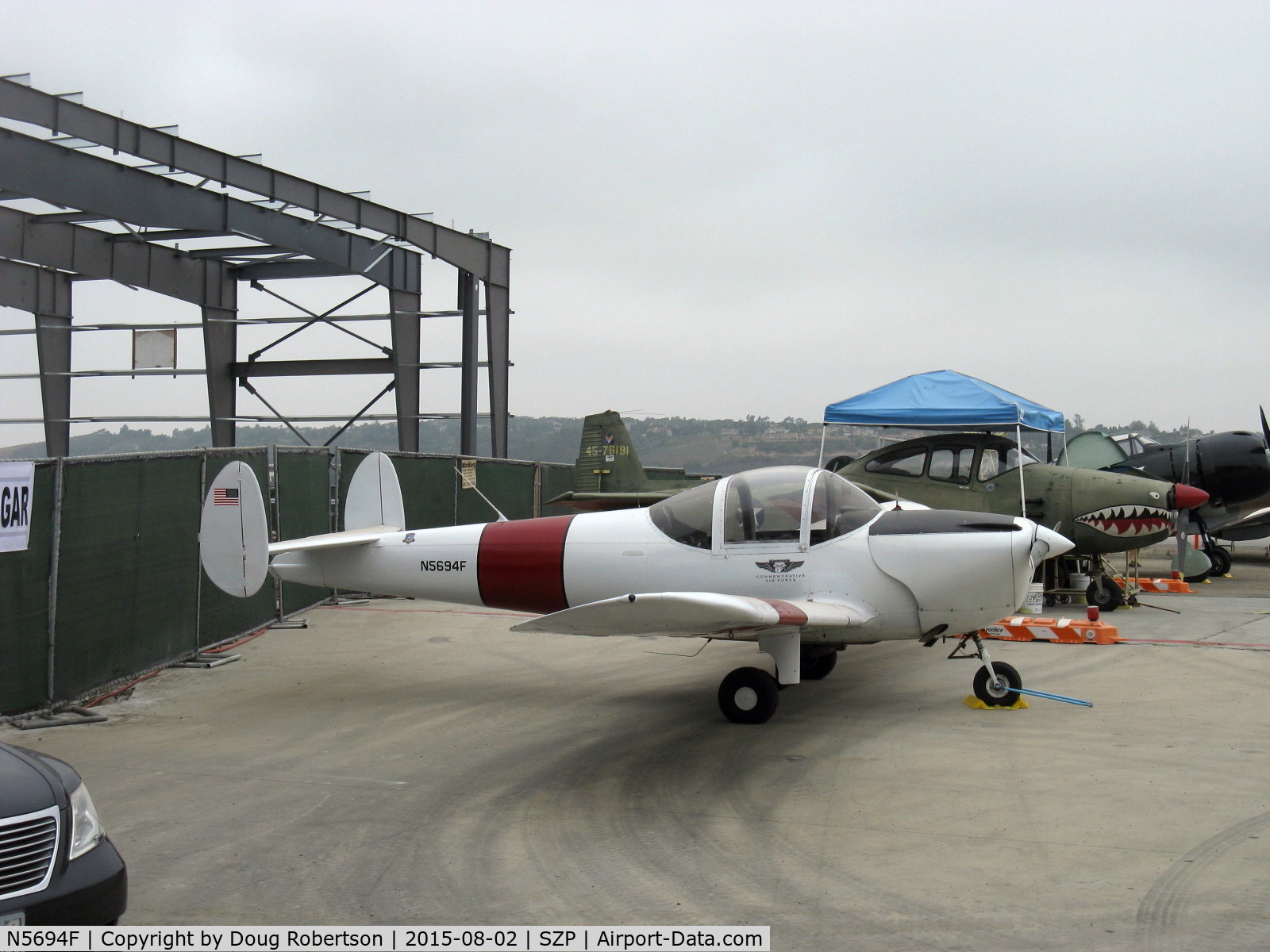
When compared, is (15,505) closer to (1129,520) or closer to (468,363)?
(1129,520)

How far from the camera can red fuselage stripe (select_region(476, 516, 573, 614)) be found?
763 cm

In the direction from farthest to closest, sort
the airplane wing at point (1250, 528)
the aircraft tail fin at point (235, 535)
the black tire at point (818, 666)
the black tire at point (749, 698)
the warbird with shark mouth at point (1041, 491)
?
the airplane wing at point (1250, 528) → the warbird with shark mouth at point (1041, 491) → the black tire at point (818, 666) → the aircraft tail fin at point (235, 535) → the black tire at point (749, 698)

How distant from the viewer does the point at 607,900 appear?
382 centimetres

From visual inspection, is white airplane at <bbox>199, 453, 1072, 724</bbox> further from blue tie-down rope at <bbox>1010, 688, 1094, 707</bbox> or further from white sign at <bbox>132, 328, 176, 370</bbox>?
A: white sign at <bbox>132, 328, 176, 370</bbox>

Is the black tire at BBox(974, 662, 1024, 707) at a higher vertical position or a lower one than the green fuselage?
lower

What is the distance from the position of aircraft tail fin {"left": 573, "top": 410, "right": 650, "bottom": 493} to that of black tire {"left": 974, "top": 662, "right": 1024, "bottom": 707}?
394 inches

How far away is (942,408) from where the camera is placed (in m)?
12.4

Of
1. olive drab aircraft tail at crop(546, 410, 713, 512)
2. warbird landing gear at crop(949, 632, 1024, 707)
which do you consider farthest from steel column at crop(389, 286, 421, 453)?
warbird landing gear at crop(949, 632, 1024, 707)

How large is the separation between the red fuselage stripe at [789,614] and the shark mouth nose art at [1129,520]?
24.0 ft

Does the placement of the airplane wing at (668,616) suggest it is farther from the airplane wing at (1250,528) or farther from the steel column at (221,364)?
the steel column at (221,364)

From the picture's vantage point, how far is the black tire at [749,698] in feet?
21.8

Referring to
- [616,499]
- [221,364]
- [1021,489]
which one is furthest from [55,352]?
[1021,489]

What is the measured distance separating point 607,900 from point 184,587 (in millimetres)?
6408

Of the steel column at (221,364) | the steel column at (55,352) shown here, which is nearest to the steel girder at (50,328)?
the steel column at (55,352)
